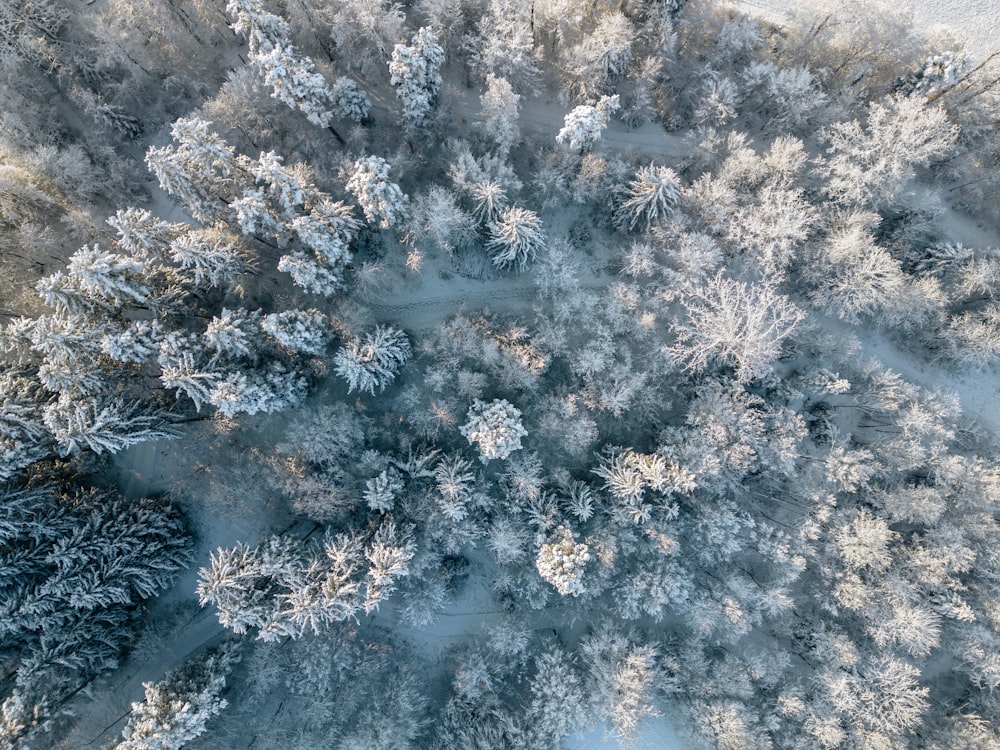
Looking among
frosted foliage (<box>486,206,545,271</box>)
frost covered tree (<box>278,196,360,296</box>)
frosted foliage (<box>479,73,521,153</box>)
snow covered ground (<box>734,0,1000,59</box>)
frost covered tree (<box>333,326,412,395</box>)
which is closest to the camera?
frost covered tree (<box>278,196,360,296</box>)

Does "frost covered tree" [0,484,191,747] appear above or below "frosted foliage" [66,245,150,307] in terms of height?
below

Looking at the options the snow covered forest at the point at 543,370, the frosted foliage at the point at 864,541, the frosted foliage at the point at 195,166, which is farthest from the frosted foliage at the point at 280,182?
the frosted foliage at the point at 864,541

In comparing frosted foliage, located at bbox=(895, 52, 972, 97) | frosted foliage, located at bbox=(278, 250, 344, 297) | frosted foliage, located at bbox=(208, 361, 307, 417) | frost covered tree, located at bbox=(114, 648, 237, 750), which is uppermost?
frosted foliage, located at bbox=(895, 52, 972, 97)

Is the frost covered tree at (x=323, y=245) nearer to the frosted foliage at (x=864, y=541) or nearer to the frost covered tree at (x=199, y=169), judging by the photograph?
the frost covered tree at (x=199, y=169)

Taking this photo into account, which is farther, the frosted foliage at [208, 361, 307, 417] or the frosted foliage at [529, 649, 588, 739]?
the frosted foliage at [529, 649, 588, 739]

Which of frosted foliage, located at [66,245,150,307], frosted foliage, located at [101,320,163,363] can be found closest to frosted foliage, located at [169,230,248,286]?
frosted foliage, located at [66,245,150,307]

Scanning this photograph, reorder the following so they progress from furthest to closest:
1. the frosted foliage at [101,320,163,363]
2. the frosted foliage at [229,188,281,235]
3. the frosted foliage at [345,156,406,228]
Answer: the frosted foliage at [345,156,406,228] < the frosted foliage at [229,188,281,235] < the frosted foliage at [101,320,163,363]

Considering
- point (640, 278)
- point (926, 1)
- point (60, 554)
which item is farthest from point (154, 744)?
point (926, 1)

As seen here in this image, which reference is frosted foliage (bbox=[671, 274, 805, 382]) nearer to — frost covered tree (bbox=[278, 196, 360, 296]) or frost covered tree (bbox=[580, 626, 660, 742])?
frost covered tree (bbox=[580, 626, 660, 742])
